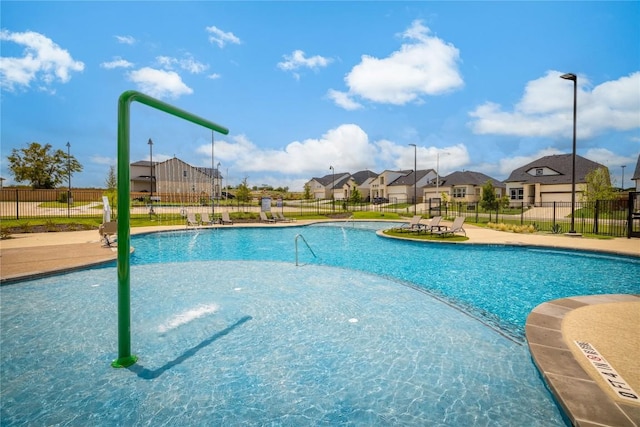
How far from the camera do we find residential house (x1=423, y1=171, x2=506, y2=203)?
52.2m

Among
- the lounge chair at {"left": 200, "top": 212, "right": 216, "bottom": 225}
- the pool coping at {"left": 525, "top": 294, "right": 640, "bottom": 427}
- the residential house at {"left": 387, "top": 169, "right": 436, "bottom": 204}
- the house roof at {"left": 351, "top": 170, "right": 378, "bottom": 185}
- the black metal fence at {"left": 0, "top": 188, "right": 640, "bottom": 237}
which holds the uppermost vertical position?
the house roof at {"left": 351, "top": 170, "right": 378, "bottom": 185}

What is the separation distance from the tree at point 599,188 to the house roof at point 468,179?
66.3 ft

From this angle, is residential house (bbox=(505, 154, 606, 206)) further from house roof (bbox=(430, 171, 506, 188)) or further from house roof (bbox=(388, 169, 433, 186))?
house roof (bbox=(388, 169, 433, 186))

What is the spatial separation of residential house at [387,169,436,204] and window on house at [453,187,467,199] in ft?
20.7

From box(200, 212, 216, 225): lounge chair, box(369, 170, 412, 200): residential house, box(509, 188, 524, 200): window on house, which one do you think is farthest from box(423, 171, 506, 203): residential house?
box(200, 212, 216, 225): lounge chair

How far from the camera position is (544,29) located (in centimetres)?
1315

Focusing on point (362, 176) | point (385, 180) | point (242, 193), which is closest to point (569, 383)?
point (242, 193)

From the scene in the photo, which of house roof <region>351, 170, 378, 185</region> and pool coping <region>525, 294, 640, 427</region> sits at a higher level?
house roof <region>351, 170, 378, 185</region>

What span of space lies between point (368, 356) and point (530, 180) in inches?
1836

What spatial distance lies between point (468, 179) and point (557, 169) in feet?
44.8

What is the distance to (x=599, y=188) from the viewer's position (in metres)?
30.7

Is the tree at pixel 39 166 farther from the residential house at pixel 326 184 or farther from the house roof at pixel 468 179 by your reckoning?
the house roof at pixel 468 179

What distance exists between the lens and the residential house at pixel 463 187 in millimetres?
52188

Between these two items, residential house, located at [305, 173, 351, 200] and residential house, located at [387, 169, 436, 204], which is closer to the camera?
residential house, located at [387, 169, 436, 204]
